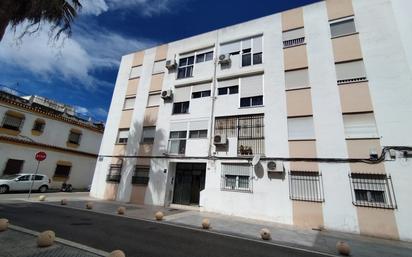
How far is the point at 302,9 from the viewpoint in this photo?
47.4 ft

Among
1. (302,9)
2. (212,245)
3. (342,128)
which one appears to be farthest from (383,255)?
(302,9)

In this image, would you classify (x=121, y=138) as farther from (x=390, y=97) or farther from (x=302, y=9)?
(x=390, y=97)

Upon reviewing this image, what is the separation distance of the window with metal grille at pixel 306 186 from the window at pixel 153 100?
11.0 meters

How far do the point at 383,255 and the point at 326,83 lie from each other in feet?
27.9

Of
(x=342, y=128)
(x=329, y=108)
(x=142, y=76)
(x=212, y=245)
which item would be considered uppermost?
(x=142, y=76)

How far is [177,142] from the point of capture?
15414mm

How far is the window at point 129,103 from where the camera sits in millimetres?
18583

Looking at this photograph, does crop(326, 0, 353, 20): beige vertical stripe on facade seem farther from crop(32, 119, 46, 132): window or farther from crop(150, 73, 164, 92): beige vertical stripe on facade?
crop(32, 119, 46, 132): window

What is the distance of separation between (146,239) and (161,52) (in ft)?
52.4

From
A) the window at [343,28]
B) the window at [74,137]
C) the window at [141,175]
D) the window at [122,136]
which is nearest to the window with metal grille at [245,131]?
the window at [141,175]

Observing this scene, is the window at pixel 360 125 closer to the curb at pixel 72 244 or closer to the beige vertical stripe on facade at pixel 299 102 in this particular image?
the beige vertical stripe on facade at pixel 299 102

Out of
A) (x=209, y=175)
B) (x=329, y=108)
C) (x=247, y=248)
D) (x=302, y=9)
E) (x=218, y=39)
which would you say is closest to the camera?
(x=247, y=248)

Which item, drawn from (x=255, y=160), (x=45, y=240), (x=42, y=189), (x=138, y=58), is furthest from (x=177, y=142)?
(x=42, y=189)

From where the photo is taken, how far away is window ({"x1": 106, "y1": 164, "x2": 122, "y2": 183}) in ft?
54.9
